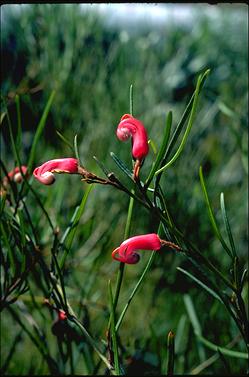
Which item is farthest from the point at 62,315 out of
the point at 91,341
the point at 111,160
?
the point at 111,160

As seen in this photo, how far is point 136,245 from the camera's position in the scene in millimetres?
252

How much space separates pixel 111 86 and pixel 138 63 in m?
0.10

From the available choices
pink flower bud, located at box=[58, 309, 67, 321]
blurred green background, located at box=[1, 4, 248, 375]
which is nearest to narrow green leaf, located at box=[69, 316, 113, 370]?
pink flower bud, located at box=[58, 309, 67, 321]

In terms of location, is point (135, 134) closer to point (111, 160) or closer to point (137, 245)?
point (137, 245)

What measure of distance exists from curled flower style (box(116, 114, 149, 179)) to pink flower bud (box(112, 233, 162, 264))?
0.10 ft

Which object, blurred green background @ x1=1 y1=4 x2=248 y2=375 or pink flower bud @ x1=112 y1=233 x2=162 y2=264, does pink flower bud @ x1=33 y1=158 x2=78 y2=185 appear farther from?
blurred green background @ x1=1 y1=4 x2=248 y2=375

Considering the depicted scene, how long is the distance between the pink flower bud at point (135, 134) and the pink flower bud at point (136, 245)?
0.11 ft

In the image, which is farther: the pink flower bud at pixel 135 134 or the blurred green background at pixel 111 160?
the blurred green background at pixel 111 160

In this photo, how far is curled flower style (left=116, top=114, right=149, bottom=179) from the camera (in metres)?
0.24

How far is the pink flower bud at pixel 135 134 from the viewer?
0.80 ft

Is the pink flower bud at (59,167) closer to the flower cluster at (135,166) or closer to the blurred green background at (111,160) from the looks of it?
the flower cluster at (135,166)

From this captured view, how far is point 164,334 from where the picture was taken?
0.52 metres

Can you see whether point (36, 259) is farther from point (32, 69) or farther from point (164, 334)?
point (32, 69)

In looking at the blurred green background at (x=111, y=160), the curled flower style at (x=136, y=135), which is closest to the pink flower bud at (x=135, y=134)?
the curled flower style at (x=136, y=135)
